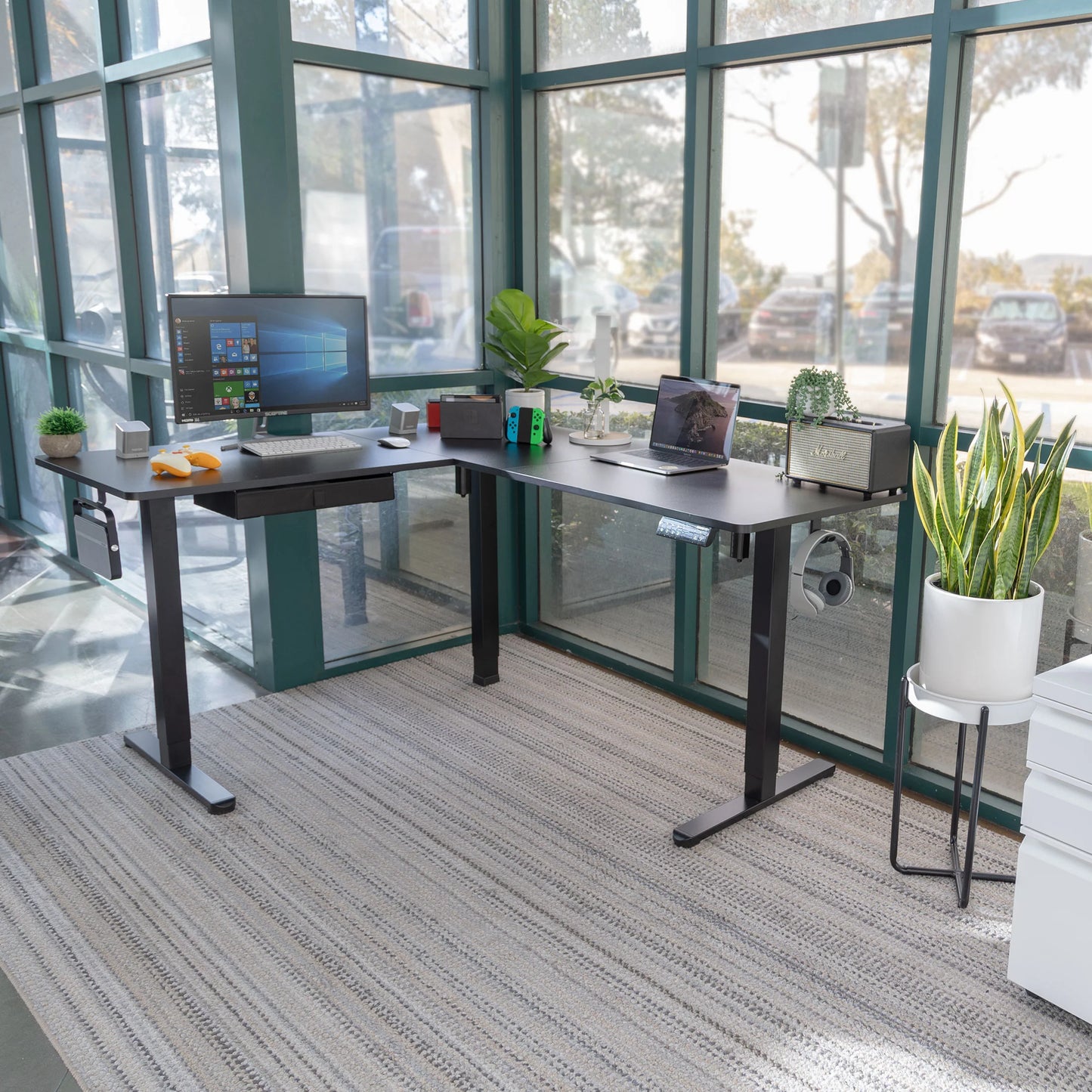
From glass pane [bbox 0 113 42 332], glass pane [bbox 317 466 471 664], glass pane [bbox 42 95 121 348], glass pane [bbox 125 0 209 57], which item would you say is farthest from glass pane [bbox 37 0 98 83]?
glass pane [bbox 317 466 471 664]

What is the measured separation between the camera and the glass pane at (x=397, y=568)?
4219 millimetres

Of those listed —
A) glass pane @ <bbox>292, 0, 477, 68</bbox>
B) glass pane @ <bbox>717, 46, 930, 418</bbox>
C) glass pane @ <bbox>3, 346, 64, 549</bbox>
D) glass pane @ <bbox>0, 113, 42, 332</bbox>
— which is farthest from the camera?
glass pane @ <bbox>3, 346, 64, 549</bbox>

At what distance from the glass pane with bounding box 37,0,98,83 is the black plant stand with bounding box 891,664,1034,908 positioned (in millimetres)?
3965

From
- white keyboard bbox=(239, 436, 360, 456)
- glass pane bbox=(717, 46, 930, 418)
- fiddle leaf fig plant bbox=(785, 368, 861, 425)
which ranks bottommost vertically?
white keyboard bbox=(239, 436, 360, 456)

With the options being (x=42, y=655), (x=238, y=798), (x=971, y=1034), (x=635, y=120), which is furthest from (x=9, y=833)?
(x=635, y=120)

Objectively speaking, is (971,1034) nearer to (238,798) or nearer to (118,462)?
(238,798)

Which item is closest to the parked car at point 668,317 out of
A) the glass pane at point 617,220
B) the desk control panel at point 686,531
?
the glass pane at point 617,220

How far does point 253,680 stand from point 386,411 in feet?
3.72

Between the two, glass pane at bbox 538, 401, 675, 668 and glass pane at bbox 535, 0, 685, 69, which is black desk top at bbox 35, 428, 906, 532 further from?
glass pane at bbox 535, 0, 685, 69

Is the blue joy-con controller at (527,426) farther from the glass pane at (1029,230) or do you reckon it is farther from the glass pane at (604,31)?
the glass pane at (1029,230)

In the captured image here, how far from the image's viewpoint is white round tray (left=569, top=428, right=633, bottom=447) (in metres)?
3.79

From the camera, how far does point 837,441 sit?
3.07 meters

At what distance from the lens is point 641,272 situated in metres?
3.98

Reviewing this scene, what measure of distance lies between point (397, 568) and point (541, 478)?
130 centimetres
